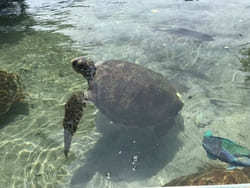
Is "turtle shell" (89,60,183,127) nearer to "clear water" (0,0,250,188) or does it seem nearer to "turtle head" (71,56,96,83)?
"turtle head" (71,56,96,83)

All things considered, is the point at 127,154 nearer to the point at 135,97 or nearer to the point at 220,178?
the point at 135,97

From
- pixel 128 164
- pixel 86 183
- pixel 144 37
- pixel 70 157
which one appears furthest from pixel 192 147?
pixel 144 37

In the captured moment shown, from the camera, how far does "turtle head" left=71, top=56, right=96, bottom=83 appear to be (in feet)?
12.4

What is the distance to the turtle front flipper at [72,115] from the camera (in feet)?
11.3

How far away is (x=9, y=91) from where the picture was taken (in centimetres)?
457

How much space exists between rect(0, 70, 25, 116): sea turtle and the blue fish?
150 inches

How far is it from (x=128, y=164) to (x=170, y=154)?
0.75 metres

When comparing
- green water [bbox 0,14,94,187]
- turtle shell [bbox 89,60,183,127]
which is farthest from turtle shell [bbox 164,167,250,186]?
green water [bbox 0,14,94,187]

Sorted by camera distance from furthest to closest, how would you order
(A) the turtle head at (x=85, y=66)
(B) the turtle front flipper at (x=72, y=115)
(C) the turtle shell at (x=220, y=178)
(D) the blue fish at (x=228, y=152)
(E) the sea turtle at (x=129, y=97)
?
(A) the turtle head at (x=85, y=66) → (E) the sea turtle at (x=129, y=97) → (B) the turtle front flipper at (x=72, y=115) → (D) the blue fish at (x=228, y=152) → (C) the turtle shell at (x=220, y=178)

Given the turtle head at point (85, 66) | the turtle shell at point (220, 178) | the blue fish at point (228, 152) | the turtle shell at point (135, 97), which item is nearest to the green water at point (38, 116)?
the turtle shell at point (135, 97)

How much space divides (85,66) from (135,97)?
3.43ft

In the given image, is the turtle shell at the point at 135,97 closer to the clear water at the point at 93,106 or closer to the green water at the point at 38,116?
the clear water at the point at 93,106

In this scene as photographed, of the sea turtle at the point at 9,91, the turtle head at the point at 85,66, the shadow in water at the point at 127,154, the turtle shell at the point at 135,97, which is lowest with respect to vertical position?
the shadow in water at the point at 127,154

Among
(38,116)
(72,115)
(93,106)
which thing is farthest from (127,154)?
(38,116)
